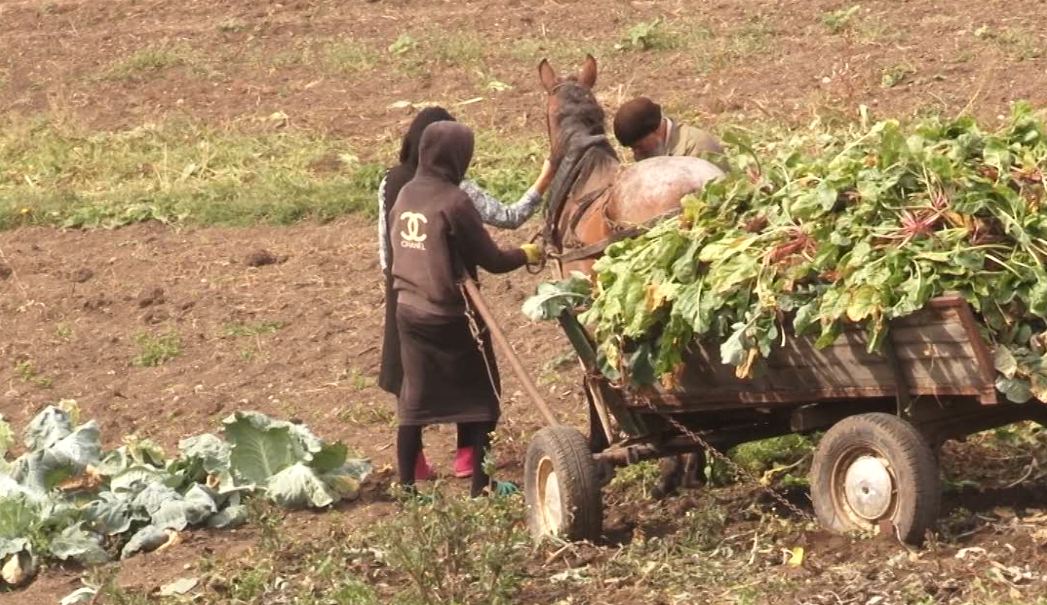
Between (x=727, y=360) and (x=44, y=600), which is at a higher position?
(x=727, y=360)

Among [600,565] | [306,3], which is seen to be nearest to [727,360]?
[600,565]

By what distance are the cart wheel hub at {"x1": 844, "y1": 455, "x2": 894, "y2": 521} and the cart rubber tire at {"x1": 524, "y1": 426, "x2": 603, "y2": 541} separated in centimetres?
104

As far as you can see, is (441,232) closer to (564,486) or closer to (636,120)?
(636,120)

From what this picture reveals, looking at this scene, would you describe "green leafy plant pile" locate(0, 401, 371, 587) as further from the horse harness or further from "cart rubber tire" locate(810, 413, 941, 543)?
"cart rubber tire" locate(810, 413, 941, 543)

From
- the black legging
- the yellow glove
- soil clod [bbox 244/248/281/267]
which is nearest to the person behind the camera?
the yellow glove

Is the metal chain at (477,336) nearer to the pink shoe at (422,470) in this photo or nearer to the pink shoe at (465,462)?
the pink shoe at (465,462)

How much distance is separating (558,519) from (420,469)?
1.65 metres

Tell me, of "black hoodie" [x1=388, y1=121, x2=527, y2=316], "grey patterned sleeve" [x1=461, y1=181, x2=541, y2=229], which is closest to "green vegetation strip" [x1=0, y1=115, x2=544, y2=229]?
"grey patterned sleeve" [x1=461, y1=181, x2=541, y2=229]

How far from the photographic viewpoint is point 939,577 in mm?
6410

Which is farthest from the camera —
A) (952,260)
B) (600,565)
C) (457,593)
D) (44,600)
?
(44,600)

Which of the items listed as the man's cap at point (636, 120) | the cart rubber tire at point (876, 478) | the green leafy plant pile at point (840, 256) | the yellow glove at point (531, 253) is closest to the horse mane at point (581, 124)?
the man's cap at point (636, 120)

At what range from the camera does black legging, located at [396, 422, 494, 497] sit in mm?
8773

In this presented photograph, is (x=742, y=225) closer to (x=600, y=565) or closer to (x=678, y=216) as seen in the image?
(x=678, y=216)

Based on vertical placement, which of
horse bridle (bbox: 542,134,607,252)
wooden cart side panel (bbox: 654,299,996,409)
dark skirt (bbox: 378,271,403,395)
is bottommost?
dark skirt (bbox: 378,271,403,395)
